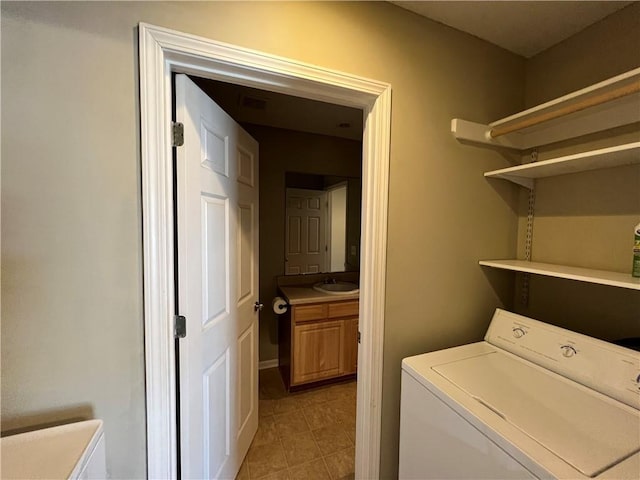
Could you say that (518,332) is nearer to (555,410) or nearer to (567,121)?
(555,410)

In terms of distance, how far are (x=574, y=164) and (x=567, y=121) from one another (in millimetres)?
363

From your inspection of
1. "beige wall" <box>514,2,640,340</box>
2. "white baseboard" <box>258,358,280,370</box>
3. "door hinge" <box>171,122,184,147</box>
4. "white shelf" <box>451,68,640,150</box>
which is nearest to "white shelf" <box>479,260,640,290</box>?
"beige wall" <box>514,2,640,340</box>

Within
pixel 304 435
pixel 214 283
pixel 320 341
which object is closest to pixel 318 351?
pixel 320 341

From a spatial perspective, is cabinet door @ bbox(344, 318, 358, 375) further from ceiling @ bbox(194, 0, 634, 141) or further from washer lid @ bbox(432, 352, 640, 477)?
ceiling @ bbox(194, 0, 634, 141)

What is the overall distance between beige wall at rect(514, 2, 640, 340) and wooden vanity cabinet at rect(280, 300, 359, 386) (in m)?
1.36

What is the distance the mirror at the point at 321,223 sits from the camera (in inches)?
114

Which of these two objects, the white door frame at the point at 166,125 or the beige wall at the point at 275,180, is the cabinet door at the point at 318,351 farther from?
the white door frame at the point at 166,125

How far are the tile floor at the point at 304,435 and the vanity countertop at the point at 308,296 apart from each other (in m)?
0.83

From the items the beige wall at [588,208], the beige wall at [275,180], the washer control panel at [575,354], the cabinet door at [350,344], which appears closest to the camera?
the washer control panel at [575,354]

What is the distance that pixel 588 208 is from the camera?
1323 millimetres

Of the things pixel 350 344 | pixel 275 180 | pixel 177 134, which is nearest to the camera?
pixel 177 134

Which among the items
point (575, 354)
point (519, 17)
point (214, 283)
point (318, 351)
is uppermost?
point (519, 17)

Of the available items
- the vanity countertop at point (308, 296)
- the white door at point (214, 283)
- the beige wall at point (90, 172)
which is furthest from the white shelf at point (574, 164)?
the vanity countertop at point (308, 296)

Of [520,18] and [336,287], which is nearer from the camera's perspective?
[520,18]
